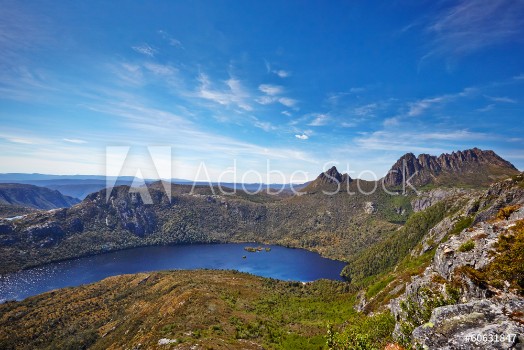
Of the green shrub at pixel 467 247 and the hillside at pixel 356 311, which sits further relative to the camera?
the green shrub at pixel 467 247

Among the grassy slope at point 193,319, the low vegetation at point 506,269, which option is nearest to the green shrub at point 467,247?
the low vegetation at point 506,269

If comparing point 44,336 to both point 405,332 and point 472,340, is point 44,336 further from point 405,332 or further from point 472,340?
point 472,340

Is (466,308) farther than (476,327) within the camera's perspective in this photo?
Yes

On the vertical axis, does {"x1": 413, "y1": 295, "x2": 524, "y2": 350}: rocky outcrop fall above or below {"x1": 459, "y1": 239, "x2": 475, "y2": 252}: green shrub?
above

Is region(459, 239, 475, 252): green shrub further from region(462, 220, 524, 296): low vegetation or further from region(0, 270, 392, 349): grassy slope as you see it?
region(0, 270, 392, 349): grassy slope

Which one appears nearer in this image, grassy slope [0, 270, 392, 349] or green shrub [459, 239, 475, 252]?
green shrub [459, 239, 475, 252]

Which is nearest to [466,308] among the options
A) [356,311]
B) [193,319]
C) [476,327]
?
[476,327]

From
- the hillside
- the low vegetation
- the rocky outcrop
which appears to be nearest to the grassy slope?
the hillside

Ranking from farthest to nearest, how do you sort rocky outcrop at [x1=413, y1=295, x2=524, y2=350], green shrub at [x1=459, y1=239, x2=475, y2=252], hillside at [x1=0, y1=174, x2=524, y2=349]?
1. green shrub at [x1=459, y1=239, x2=475, y2=252]
2. hillside at [x1=0, y1=174, x2=524, y2=349]
3. rocky outcrop at [x1=413, y1=295, x2=524, y2=350]

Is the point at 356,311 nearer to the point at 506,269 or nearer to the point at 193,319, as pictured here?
the point at 193,319

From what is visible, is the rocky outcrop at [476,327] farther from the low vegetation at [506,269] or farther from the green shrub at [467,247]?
the green shrub at [467,247]

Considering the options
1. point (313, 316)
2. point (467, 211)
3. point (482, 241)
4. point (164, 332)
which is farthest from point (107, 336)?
point (467, 211)
